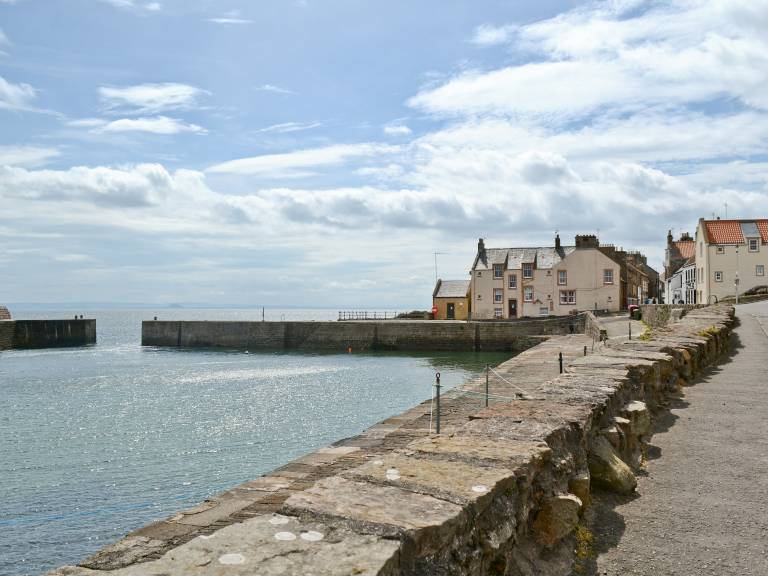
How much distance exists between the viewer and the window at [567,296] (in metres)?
65.3

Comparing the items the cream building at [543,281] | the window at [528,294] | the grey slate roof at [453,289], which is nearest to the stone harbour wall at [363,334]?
the cream building at [543,281]

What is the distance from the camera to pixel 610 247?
65812 millimetres

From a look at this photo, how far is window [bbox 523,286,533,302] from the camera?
67062 millimetres

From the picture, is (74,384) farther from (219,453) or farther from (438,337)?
(438,337)

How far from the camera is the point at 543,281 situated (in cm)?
6644

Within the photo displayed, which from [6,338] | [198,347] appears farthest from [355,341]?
[6,338]

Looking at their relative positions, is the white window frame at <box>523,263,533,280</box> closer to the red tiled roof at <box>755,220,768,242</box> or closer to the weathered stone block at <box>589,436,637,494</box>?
the red tiled roof at <box>755,220,768,242</box>

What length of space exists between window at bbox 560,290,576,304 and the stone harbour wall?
11.0 meters

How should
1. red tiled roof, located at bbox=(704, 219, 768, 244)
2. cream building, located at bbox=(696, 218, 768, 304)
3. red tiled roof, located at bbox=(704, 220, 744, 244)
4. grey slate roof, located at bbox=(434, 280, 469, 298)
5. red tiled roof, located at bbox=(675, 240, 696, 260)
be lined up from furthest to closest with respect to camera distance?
red tiled roof, located at bbox=(675, 240, 696, 260), grey slate roof, located at bbox=(434, 280, 469, 298), red tiled roof, located at bbox=(704, 220, 744, 244), red tiled roof, located at bbox=(704, 219, 768, 244), cream building, located at bbox=(696, 218, 768, 304)

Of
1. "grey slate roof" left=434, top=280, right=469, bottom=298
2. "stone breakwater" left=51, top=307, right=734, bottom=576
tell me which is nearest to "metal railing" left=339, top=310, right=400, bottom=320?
"grey slate roof" left=434, top=280, right=469, bottom=298

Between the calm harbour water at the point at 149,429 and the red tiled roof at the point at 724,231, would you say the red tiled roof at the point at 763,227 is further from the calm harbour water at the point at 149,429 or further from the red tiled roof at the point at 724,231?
the calm harbour water at the point at 149,429

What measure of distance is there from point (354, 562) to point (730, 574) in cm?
251

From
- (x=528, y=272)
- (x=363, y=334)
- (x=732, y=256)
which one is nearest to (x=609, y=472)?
(x=363, y=334)

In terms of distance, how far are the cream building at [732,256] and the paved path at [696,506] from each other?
48902mm
